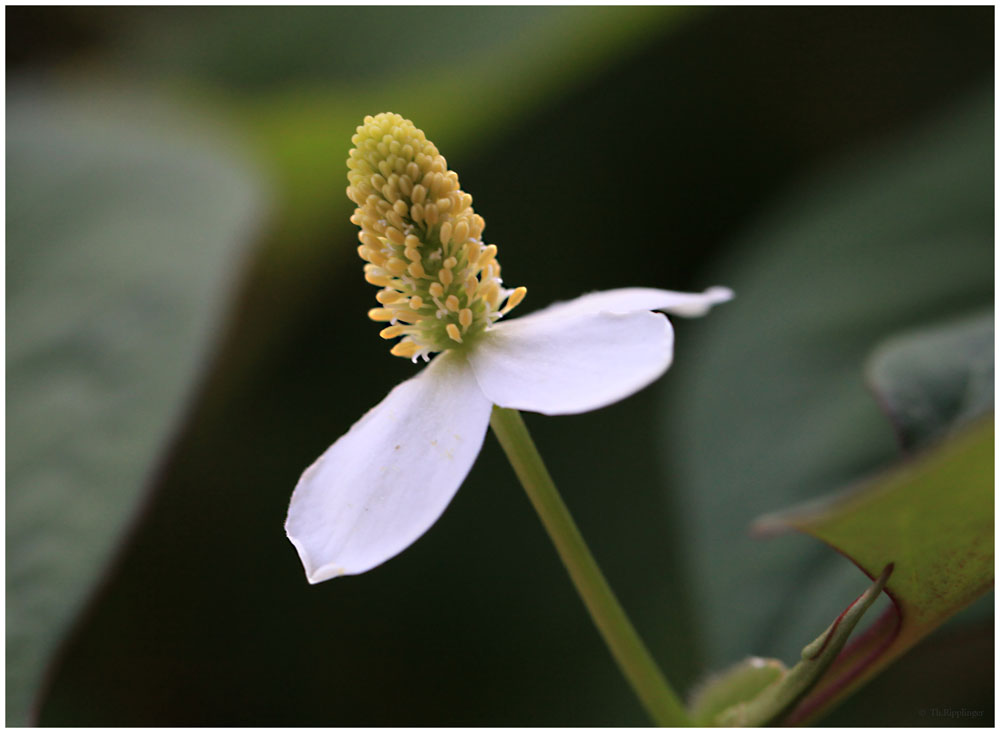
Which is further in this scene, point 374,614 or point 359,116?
point 359,116

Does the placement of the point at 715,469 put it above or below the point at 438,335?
below

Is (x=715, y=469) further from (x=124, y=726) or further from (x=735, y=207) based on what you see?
(x=124, y=726)

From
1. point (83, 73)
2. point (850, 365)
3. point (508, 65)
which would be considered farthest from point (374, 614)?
point (83, 73)

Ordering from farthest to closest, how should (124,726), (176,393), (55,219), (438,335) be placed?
(55,219)
(124,726)
(176,393)
(438,335)

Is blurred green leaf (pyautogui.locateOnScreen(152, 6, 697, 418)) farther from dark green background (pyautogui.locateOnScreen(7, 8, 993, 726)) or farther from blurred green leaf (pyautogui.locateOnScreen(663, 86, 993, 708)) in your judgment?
blurred green leaf (pyautogui.locateOnScreen(663, 86, 993, 708))

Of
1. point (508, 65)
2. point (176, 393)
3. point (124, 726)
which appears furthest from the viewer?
point (508, 65)

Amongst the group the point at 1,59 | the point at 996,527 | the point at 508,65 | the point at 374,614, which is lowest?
the point at 374,614

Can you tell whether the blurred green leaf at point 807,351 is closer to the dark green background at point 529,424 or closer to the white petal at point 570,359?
the dark green background at point 529,424

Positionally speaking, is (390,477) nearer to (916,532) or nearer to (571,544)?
(571,544)
